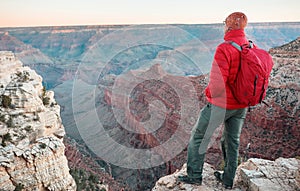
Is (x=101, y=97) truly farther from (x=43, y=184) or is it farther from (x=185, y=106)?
(x=43, y=184)

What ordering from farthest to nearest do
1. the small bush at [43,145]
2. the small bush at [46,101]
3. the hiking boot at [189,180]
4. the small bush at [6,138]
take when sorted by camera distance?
the small bush at [46,101] < the small bush at [43,145] < the small bush at [6,138] < the hiking boot at [189,180]

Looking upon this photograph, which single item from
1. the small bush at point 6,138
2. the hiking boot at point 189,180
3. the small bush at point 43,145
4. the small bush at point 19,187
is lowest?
the small bush at point 19,187

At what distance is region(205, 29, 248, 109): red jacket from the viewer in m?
3.02

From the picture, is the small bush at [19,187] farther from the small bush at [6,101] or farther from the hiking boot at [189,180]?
the hiking boot at [189,180]

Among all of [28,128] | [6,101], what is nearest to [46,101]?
[6,101]

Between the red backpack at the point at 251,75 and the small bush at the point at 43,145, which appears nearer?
the red backpack at the point at 251,75

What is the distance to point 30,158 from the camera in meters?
9.37

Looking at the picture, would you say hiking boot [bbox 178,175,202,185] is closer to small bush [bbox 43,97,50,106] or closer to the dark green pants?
the dark green pants

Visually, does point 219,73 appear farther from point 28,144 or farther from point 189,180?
point 28,144

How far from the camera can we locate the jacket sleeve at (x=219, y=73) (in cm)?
301

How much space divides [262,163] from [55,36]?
110 meters

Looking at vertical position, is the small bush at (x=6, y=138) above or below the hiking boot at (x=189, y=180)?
below

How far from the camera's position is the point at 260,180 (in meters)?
3.79

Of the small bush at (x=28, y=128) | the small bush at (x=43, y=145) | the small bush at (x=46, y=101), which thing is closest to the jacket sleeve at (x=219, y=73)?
the small bush at (x=43, y=145)
